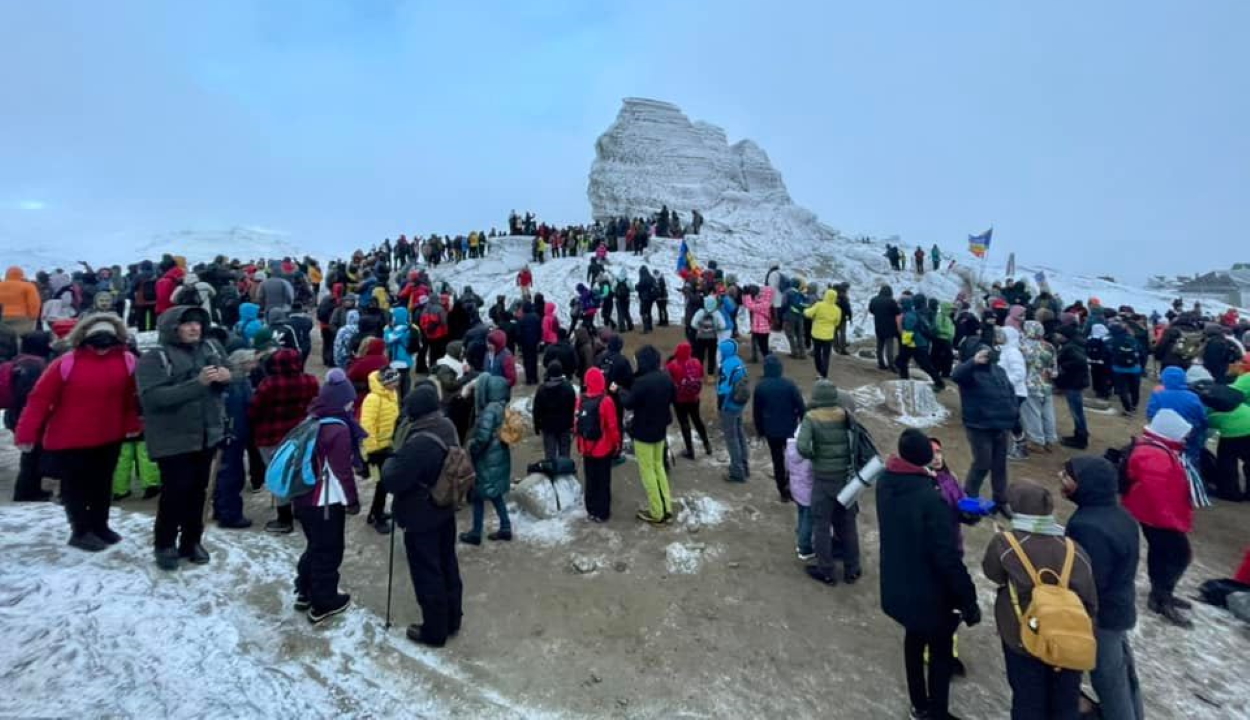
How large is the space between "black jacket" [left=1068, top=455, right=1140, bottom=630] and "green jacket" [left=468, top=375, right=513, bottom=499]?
5.15 m

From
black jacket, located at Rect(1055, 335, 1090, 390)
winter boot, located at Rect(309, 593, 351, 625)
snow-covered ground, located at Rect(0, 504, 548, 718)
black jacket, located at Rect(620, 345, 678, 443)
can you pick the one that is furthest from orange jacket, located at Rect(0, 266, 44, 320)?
black jacket, located at Rect(1055, 335, 1090, 390)

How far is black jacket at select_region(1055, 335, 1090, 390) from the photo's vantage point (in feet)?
33.4

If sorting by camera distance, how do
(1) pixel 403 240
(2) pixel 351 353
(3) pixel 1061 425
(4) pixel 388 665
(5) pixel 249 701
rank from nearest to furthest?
(5) pixel 249 701
(4) pixel 388 665
(2) pixel 351 353
(3) pixel 1061 425
(1) pixel 403 240

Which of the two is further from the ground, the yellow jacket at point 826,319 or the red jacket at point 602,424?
the yellow jacket at point 826,319

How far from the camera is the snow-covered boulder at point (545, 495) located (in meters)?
7.59

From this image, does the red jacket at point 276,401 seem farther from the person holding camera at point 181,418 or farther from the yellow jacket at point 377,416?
the person holding camera at point 181,418

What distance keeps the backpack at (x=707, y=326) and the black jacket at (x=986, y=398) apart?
5274 mm

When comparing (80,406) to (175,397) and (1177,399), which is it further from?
(1177,399)

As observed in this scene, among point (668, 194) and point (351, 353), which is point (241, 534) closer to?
point (351, 353)

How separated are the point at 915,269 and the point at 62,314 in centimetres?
3337

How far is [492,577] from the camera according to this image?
6.27 m

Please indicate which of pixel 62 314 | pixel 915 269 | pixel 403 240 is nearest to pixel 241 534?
pixel 62 314

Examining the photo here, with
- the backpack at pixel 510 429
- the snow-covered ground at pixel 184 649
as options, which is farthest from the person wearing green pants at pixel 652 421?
the snow-covered ground at pixel 184 649

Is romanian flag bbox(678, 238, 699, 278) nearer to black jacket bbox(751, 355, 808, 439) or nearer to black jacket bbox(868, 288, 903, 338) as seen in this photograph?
black jacket bbox(868, 288, 903, 338)
